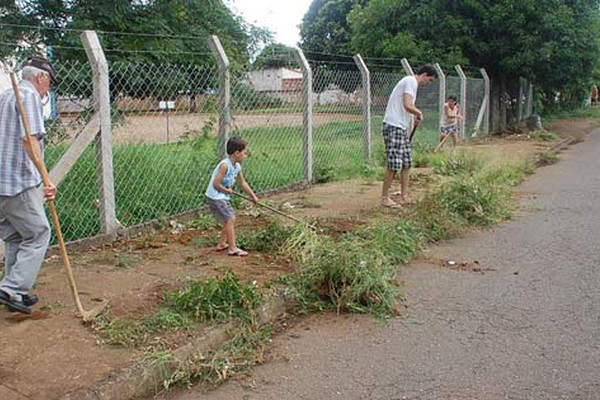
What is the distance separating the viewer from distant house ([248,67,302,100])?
27.4ft

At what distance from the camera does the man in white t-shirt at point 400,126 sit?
317 inches

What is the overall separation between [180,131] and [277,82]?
234 cm

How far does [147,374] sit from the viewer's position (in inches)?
Result: 136

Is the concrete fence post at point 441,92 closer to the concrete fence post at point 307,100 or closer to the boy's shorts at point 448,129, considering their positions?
the boy's shorts at point 448,129

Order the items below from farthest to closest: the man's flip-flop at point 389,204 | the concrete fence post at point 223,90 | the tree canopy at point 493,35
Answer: the tree canopy at point 493,35, the man's flip-flop at point 389,204, the concrete fence post at point 223,90

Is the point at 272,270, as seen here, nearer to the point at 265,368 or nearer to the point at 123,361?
the point at 265,368

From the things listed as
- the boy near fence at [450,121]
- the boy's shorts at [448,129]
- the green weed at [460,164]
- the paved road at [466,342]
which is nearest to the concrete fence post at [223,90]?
the paved road at [466,342]

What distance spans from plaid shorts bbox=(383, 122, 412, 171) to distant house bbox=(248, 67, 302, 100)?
160 cm

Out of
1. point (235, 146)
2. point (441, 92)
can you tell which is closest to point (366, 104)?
point (441, 92)

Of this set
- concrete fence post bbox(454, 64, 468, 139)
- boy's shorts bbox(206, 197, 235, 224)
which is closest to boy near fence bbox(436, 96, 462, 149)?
concrete fence post bbox(454, 64, 468, 139)

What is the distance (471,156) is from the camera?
1075 centimetres

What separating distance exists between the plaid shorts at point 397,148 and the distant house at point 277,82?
5.26 ft

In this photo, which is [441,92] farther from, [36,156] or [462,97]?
[36,156]

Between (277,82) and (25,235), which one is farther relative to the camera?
(277,82)
